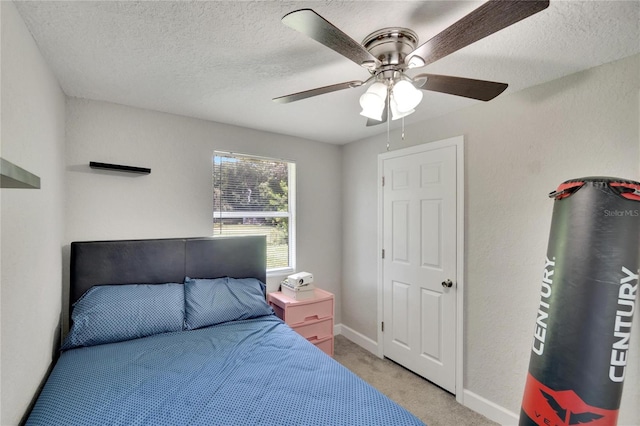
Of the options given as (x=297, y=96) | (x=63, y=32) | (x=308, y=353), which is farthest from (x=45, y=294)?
(x=297, y=96)

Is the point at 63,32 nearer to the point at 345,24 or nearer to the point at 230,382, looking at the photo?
the point at 345,24

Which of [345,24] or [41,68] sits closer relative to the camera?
[345,24]

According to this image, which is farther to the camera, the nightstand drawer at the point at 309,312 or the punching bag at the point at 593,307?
the nightstand drawer at the point at 309,312

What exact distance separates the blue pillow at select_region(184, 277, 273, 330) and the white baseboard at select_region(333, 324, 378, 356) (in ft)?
4.29

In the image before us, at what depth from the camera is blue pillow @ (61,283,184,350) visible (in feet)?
6.09

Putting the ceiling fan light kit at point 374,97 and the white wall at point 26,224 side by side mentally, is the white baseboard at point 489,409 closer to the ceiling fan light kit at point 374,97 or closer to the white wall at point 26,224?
the ceiling fan light kit at point 374,97

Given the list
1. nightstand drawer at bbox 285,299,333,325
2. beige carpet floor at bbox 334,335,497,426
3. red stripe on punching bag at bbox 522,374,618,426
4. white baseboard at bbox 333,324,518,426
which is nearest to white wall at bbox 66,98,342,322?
nightstand drawer at bbox 285,299,333,325

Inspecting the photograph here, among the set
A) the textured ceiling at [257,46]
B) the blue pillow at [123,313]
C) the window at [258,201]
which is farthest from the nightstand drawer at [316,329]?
the textured ceiling at [257,46]

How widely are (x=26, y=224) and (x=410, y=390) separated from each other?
2766 millimetres

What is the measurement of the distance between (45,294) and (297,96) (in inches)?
70.0

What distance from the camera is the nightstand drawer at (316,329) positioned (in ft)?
9.16

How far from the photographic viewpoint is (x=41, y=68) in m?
1.58

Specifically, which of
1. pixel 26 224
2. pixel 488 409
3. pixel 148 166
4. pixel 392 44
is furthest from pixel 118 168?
pixel 488 409

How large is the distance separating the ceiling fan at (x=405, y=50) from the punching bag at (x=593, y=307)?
0.78 meters
